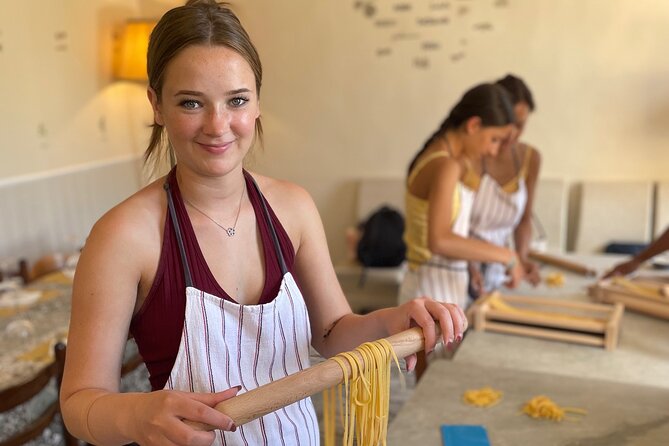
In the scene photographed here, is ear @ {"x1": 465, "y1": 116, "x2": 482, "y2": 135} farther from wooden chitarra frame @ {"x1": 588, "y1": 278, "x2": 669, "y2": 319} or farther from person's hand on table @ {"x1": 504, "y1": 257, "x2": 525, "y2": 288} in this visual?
wooden chitarra frame @ {"x1": 588, "y1": 278, "x2": 669, "y2": 319}

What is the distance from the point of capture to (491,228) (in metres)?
2.69

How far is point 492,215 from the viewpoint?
2646 millimetres

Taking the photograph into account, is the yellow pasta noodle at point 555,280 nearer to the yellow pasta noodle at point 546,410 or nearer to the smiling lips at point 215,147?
the yellow pasta noodle at point 546,410

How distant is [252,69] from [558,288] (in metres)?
1.87

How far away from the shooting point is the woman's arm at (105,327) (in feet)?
2.99

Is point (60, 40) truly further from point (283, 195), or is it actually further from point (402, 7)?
point (283, 195)

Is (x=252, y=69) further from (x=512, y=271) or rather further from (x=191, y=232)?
(x=512, y=271)

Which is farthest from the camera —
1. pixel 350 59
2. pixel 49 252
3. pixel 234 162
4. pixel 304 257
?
pixel 350 59

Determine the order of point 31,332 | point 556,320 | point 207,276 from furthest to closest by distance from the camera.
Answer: point 31,332, point 556,320, point 207,276

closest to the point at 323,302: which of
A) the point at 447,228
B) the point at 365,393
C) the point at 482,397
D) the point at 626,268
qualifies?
the point at 365,393

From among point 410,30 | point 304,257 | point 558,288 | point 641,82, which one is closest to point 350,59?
point 410,30

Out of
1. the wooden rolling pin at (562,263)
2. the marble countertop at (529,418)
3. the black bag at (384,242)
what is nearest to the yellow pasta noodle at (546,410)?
the marble countertop at (529,418)

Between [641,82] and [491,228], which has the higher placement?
[641,82]

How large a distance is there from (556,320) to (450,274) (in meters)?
0.50
